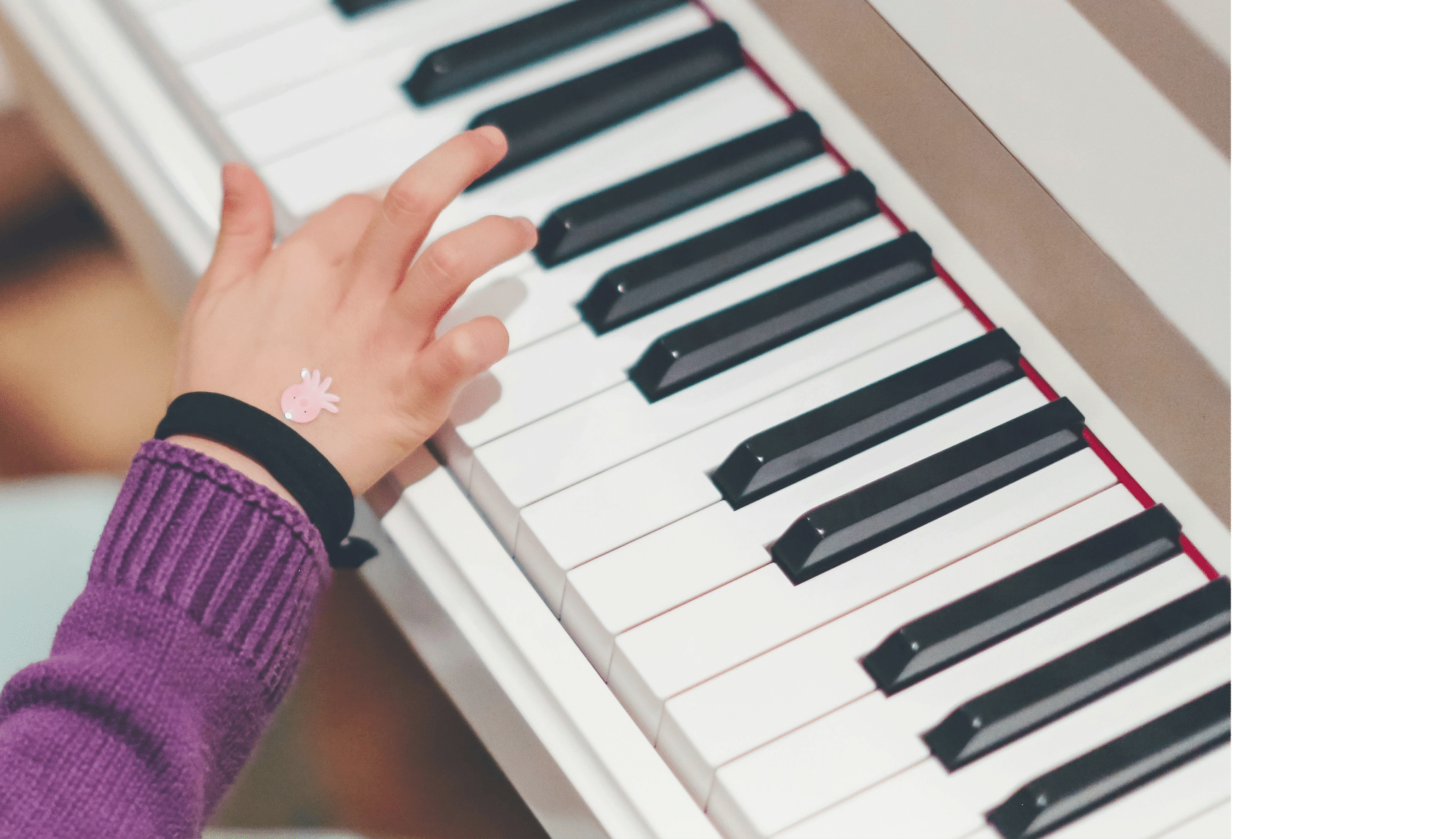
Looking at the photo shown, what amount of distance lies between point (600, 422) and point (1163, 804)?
460 millimetres

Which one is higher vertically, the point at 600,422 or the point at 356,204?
the point at 356,204

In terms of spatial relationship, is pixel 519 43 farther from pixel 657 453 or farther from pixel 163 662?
pixel 163 662

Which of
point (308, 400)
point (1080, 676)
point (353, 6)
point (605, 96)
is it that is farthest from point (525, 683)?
point (353, 6)

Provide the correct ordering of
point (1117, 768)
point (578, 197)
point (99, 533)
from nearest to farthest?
point (1117, 768), point (578, 197), point (99, 533)

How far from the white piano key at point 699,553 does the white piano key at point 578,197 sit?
19 cm

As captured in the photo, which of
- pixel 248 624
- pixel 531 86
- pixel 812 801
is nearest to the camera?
pixel 812 801

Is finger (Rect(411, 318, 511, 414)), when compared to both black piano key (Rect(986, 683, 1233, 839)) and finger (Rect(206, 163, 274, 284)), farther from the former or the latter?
black piano key (Rect(986, 683, 1233, 839))

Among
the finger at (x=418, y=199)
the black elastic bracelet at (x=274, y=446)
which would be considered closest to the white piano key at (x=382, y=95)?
the finger at (x=418, y=199)

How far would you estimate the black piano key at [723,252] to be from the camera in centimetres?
103

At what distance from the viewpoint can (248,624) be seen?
99 centimetres

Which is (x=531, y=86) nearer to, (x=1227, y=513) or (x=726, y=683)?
(x=726, y=683)

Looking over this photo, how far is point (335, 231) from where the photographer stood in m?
1.06

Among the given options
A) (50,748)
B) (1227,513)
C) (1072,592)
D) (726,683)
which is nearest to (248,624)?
(50,748)

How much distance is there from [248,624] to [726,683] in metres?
0.36
